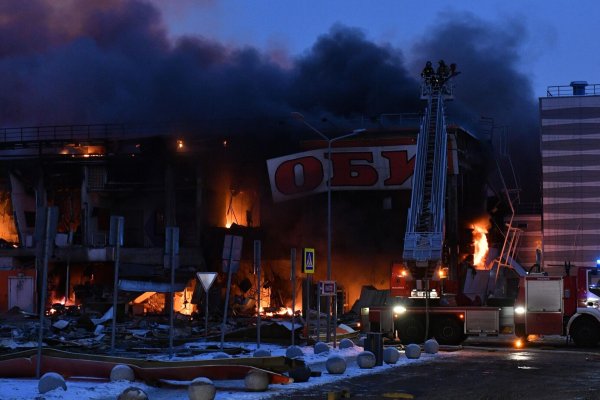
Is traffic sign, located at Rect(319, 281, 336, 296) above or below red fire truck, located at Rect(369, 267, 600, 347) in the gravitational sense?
above

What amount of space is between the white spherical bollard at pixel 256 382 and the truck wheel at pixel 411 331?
1497cm

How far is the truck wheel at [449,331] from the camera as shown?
30.9 m

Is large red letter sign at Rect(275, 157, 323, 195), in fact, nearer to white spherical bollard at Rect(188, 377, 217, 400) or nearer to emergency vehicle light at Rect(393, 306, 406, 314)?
emergency vehicle light at Rect(393, 306, 406, 314)

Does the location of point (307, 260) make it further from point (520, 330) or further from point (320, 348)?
point (520, 330)

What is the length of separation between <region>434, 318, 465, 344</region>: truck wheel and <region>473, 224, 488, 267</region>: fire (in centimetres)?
2666

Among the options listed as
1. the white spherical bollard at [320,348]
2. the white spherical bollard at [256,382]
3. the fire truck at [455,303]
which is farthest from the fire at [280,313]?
the white spherical bollard at [256,382]

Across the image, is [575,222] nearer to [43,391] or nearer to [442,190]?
[442,190]

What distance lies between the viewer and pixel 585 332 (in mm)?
29891

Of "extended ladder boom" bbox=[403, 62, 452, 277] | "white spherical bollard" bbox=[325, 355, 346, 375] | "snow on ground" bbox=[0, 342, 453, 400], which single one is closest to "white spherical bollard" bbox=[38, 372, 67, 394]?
"snow on ground" bbox=[0, 342, 453, 400]

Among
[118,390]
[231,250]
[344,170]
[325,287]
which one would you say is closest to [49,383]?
[118,390]

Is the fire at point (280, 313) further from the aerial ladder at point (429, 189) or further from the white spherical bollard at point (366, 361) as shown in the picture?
the white spherical bollard at point (366, 361)

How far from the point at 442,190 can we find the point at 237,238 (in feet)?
47.6

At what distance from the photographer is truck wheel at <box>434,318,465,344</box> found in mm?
30922

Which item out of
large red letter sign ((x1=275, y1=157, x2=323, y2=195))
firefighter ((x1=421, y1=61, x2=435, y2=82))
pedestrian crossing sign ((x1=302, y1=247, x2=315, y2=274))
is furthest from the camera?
large red letter sign ((x1=275, y1=157, x2=323, y2=195))
